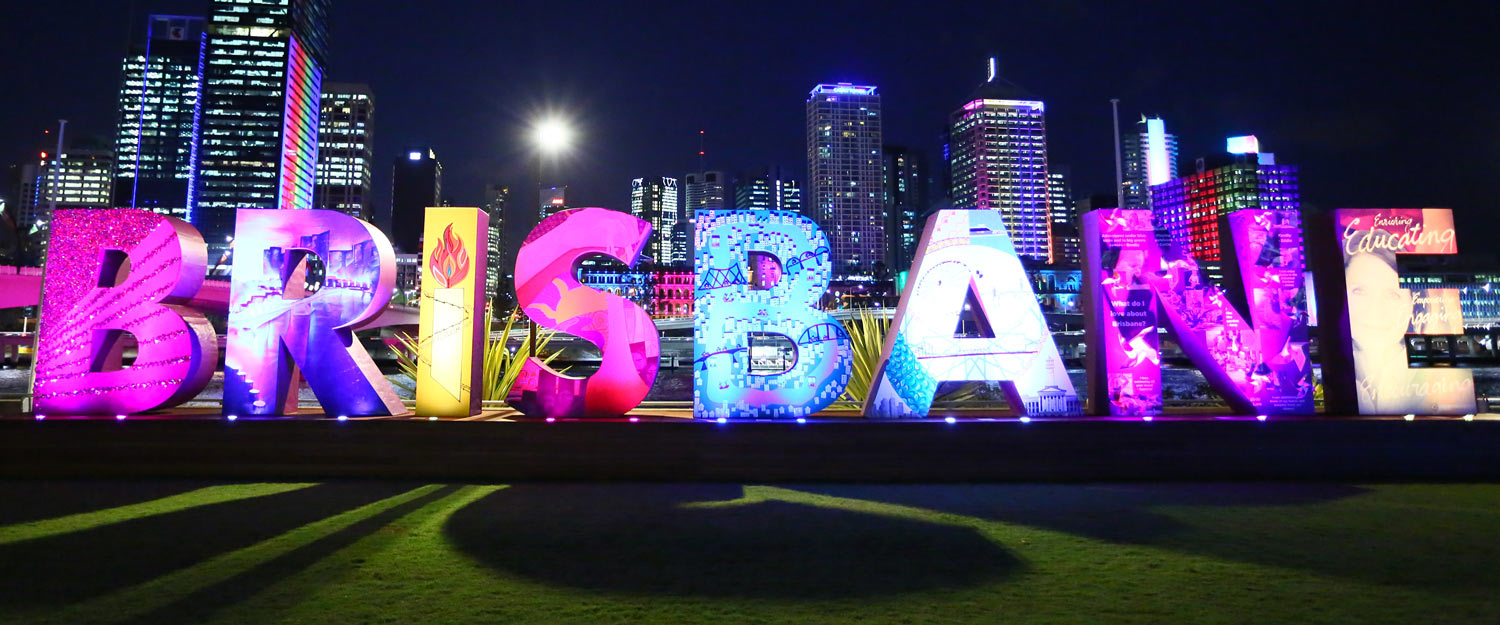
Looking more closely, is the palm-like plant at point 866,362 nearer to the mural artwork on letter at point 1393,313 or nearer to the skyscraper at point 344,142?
the mural artwork on letter at point 1393,313

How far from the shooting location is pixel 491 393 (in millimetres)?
11336

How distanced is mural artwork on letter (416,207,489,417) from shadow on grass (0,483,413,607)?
1476 millimetres

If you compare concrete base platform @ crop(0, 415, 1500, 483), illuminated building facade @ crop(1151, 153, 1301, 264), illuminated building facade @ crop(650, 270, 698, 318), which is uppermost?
illuminated building facade @ crop(1151, 153, 1301, 264)

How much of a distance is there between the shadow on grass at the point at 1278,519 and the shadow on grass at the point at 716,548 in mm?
982

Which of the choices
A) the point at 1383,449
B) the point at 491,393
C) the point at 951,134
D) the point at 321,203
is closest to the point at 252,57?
the point at 321,203

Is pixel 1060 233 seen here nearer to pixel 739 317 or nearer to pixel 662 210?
pixel 662 210

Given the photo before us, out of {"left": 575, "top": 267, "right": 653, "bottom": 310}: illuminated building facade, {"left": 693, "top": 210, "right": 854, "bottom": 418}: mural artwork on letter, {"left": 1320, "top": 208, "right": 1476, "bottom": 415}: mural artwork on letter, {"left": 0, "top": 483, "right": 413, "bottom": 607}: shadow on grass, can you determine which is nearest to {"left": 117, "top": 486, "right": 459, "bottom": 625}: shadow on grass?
{"left": 0, "top": 483, "right": 413, "bottom": 607}: shadow on grass

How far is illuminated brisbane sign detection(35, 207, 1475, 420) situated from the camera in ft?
23.9

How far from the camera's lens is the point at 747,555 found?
4574 millimetres

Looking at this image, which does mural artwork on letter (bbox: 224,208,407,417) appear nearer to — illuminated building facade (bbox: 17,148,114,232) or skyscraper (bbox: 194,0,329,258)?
skyscraper (bbox: 194,0,329,258)

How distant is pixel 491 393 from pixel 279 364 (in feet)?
13.2

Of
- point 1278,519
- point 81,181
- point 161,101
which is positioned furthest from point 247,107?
point 1278,519

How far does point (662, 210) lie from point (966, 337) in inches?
7060

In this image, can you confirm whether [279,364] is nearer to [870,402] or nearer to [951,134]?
[870,402]
